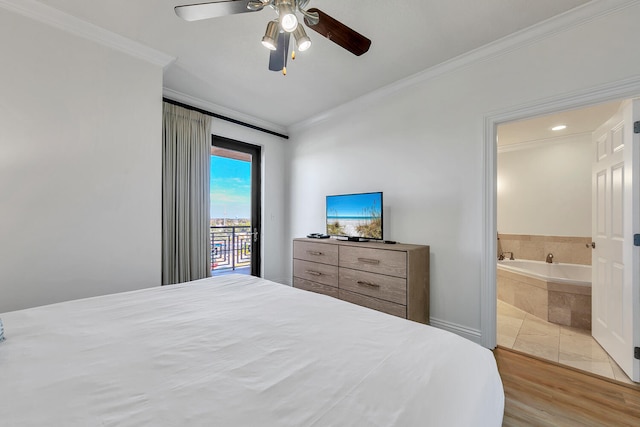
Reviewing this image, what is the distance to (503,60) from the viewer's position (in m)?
2.22

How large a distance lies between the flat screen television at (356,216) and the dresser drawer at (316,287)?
615 millimetres

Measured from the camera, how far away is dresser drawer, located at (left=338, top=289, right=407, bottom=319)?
7.67 feet

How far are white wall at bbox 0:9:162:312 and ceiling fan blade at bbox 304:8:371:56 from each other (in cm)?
171

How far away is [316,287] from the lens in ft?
10.2

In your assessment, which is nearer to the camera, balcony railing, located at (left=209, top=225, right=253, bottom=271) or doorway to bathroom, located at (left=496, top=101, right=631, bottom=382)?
doorway to bathroom, located at (left=496, top=101, right=631, bottom=382)

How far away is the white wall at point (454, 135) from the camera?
187 centimetres

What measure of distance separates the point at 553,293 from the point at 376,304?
2218 millimetres

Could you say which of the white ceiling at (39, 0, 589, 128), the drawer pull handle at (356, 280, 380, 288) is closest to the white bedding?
the drawer pull handle at (356, 280, 380, 288)

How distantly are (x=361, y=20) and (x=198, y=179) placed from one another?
2.41 metres

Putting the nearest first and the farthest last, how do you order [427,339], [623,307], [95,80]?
[427,339]
[623,307]
[95,80]

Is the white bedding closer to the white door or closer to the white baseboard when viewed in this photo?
the white baseboard

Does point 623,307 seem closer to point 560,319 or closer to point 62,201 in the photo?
point 560,319

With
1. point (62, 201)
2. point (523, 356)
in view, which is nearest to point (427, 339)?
point (523, 356)

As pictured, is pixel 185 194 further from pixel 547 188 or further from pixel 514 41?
pixel 547 188
